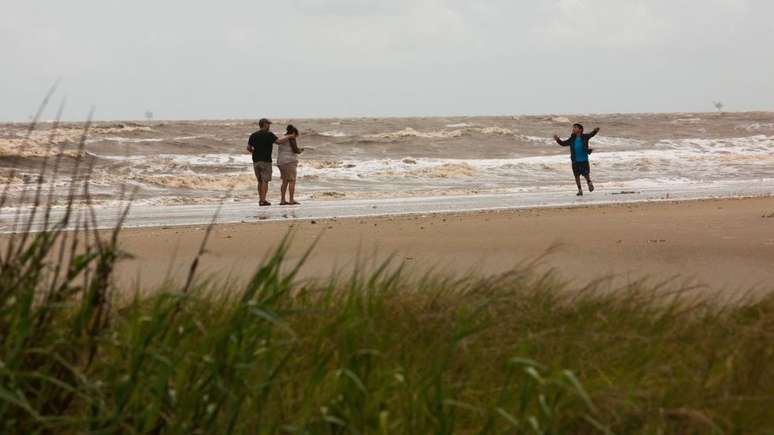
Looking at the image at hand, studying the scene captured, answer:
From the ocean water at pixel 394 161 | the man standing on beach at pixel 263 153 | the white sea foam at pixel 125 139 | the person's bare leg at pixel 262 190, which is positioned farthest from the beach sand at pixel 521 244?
the white sea foam at pixel 125 139

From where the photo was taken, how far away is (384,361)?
12.0 ft

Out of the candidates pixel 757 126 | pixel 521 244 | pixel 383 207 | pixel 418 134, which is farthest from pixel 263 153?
pixel 757 126

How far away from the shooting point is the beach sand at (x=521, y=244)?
25.1 feet

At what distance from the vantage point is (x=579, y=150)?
18.2 metres

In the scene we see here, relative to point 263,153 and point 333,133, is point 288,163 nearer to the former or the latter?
point 263,153

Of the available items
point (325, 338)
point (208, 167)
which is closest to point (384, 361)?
point (325, 338)

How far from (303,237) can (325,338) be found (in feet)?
22.3

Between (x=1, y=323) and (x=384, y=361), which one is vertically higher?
(x=1, y=323)

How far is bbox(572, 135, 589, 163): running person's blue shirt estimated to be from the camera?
18203 mm

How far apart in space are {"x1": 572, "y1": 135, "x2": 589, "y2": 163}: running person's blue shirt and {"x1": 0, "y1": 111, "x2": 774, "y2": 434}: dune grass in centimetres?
1433

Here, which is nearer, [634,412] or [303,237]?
[634,412]

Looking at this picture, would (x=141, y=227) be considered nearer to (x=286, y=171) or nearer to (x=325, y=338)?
(x=286, y=171)

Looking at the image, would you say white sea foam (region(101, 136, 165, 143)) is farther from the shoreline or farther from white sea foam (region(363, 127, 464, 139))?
the shoreline

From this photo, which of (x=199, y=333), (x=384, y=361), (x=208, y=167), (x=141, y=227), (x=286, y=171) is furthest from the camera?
(x=208, y=167)
